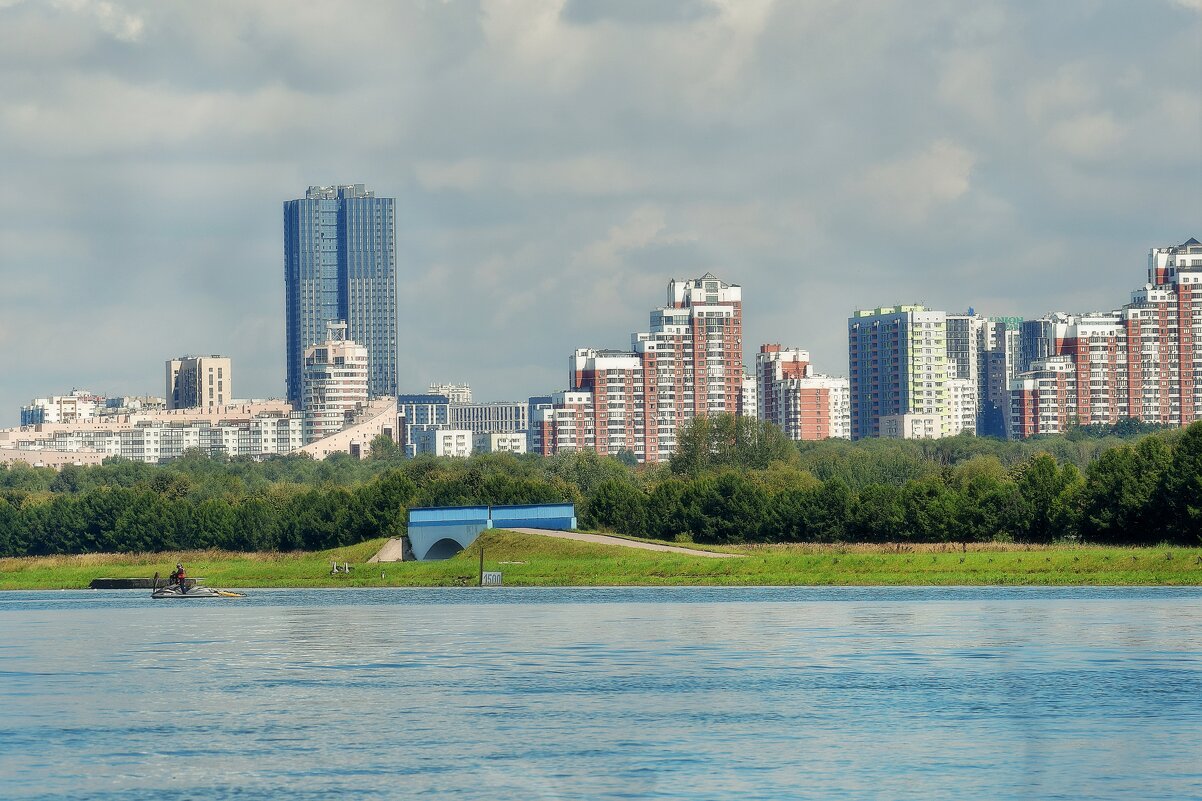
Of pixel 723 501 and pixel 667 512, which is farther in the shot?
pixel 667 512

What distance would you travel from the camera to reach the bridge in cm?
12375

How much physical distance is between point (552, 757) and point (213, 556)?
10458 cm

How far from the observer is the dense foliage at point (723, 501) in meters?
104

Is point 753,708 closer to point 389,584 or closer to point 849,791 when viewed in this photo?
point 849,791

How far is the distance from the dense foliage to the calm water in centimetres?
3226

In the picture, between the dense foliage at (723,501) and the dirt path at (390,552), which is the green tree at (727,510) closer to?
the dense foliage at (723,501)

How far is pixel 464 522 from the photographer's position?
406 ft

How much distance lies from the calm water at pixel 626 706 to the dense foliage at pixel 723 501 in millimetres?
32258

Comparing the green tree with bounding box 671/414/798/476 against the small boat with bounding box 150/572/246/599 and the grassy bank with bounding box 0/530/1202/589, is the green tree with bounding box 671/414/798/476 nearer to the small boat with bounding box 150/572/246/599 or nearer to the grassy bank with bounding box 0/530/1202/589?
the grassy bank with bounding box 0/530/1202/589

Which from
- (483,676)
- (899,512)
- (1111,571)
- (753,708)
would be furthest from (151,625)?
(899,512)

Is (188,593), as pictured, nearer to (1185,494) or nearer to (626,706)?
(1185,494)

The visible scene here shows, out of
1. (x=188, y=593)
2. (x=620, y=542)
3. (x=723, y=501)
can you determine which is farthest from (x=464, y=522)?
(x=188, y=593)

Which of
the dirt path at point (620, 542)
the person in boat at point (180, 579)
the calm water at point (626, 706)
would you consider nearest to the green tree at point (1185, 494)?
the dirt path at point (620, 542)

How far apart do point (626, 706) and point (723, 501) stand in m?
83.6
